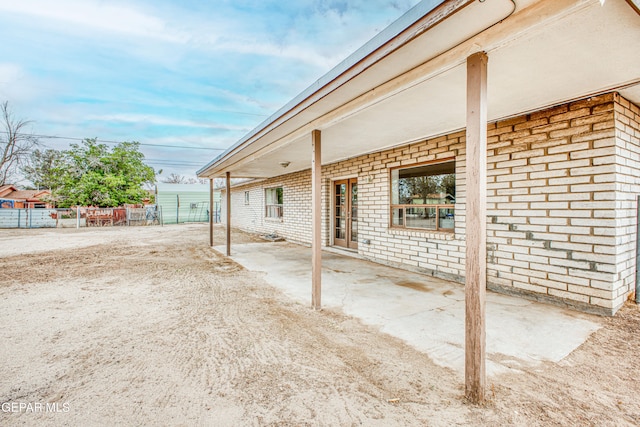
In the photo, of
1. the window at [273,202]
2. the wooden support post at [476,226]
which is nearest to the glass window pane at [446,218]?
the wooden support post at [476,226]

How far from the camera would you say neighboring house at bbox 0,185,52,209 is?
89.7 feet

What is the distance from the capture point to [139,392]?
1840 mm

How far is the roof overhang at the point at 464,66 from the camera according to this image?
4.93 feet

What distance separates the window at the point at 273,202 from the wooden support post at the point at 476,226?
30.9 feet

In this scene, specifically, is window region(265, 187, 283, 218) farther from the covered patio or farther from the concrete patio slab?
the concrete patio slab

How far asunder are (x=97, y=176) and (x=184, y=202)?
579 cm

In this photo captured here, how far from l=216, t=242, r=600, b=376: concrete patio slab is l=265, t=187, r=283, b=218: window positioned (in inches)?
224

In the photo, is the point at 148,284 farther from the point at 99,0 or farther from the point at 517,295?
the point at 99,0

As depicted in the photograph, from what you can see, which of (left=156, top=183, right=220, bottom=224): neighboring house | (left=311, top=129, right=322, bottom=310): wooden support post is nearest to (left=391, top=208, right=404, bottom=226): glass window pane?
(left=311, top=129, right=322, bottom=310): wooden support post

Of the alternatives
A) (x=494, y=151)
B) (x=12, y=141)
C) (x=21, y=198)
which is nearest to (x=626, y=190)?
(x=494, y=151)

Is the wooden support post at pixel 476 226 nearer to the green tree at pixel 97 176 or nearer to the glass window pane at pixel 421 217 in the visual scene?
the glass window pane at pixel 421 217

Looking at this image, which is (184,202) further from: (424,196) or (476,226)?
(476,226)

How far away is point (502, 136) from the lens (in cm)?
389

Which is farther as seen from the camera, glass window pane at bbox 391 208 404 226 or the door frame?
the door frame
